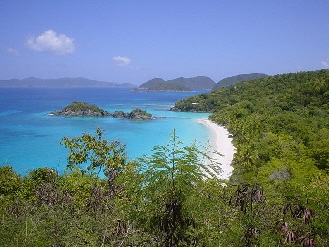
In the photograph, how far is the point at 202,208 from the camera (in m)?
6.11

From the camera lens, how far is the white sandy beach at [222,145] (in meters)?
31.4

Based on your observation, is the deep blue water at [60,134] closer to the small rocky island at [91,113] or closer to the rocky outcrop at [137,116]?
the rocky outcrop at [137,116]

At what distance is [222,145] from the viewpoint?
40.2m

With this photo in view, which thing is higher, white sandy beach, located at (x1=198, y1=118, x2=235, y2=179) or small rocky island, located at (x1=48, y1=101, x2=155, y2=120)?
small rocky island, located at (x1=48, y1=101, x2=155, y2=120)

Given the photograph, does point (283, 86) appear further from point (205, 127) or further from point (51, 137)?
point (51, 137)

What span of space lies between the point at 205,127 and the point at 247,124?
51.0 feet

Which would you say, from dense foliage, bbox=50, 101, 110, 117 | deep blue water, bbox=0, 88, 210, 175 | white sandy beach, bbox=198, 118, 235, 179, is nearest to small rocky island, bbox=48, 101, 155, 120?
dense foliage, bbox=50, 101, 110, 117

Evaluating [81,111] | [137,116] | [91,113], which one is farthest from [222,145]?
[81,111]

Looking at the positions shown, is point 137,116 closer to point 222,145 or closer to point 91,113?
point 91,113

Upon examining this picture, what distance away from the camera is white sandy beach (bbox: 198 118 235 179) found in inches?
1237

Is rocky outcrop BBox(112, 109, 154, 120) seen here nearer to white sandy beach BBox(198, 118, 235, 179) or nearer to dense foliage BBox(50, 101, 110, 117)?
dense foliage BBox(50, 101, 110, 117)

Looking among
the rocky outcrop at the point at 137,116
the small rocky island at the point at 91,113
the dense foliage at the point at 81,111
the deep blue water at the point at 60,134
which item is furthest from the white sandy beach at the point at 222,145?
the dense foliage at the point at 81,111

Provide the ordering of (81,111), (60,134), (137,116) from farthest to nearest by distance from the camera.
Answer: (81,111) < (137,116) < (60,134)

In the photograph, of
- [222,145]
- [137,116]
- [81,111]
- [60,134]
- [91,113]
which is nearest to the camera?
[222,145]
